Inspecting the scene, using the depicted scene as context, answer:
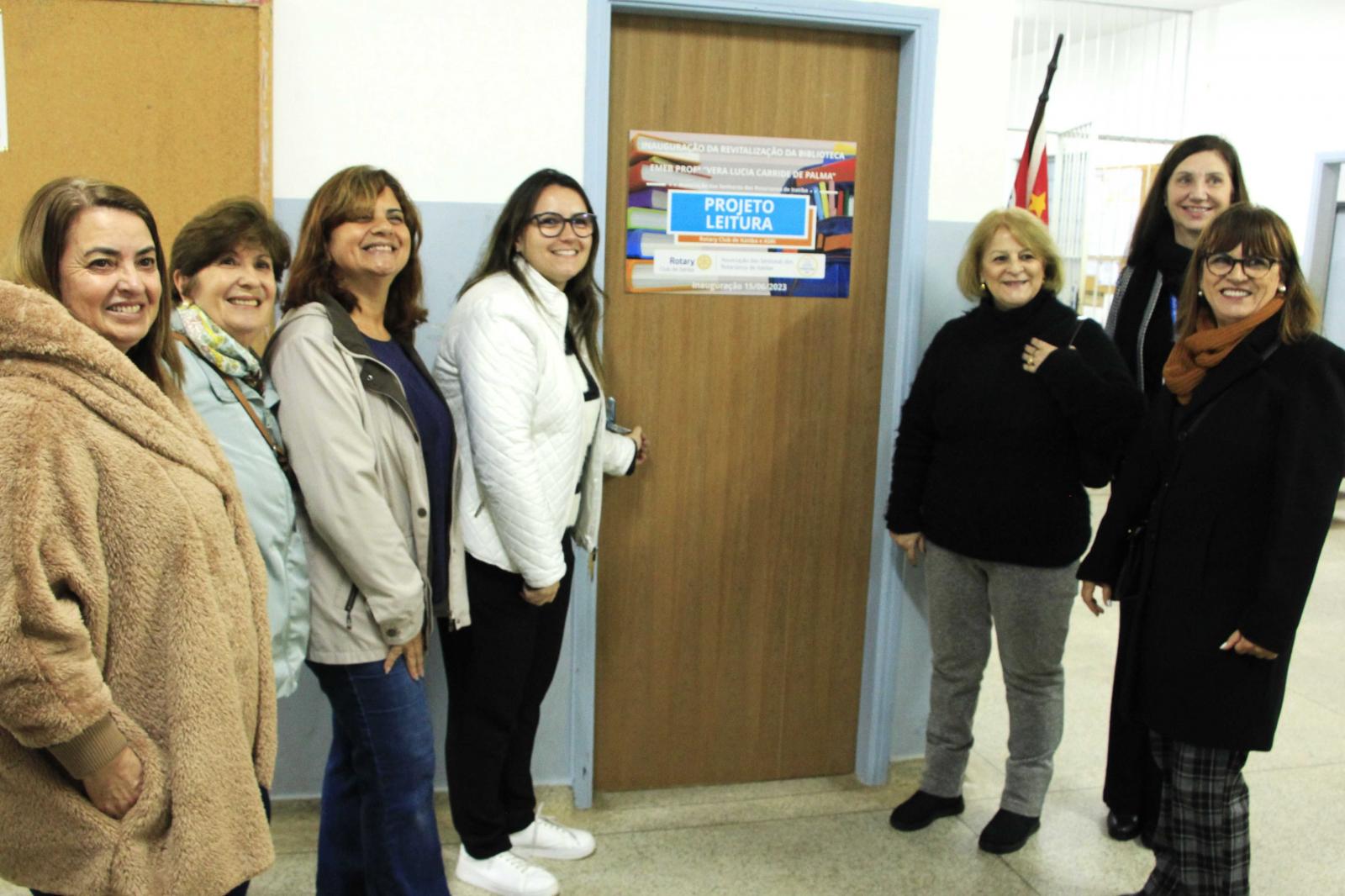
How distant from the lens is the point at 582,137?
91.1 inches

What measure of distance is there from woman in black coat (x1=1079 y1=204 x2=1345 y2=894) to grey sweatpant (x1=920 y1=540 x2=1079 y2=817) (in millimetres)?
287

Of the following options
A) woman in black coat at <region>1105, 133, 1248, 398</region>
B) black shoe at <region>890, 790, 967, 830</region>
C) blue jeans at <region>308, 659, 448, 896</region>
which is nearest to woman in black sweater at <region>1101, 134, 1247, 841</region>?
woman in black coat at <region>1105, 133, 1248, 398</region>

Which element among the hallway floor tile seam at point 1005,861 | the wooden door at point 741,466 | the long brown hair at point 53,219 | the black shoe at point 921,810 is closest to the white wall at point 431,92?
the wooden door at point 741,466

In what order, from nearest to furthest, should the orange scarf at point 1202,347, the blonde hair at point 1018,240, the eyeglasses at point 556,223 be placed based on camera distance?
the orange scarf at point 1202,347, the eyeglasses at point 556,223, the blonde hair at point 1018,240

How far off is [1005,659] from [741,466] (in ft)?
2.58

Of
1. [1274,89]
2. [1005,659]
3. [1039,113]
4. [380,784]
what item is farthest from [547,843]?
[1274,89]

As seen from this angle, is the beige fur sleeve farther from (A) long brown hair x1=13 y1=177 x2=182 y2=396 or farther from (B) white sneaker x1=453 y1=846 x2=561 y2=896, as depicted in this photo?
(B) white sneaker x1=453 y1=846 x2=561 y2=896

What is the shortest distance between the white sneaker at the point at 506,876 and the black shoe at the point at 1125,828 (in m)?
1.33

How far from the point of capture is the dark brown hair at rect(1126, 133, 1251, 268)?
218 centimetres

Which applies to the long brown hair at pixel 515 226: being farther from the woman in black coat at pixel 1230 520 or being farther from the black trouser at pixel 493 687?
the woman in black coat at pixel 1230 520

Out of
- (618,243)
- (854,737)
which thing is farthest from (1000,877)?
(618,243)

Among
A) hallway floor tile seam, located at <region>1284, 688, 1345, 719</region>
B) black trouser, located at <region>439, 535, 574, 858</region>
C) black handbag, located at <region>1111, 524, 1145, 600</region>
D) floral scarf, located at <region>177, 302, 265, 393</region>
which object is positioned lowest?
hallway floor tile seam, located at <region>1284, 688, 1345, 719</region>

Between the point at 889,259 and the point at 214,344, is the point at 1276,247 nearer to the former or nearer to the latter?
the point at 889,259

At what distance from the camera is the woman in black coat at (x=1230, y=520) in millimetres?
1709
